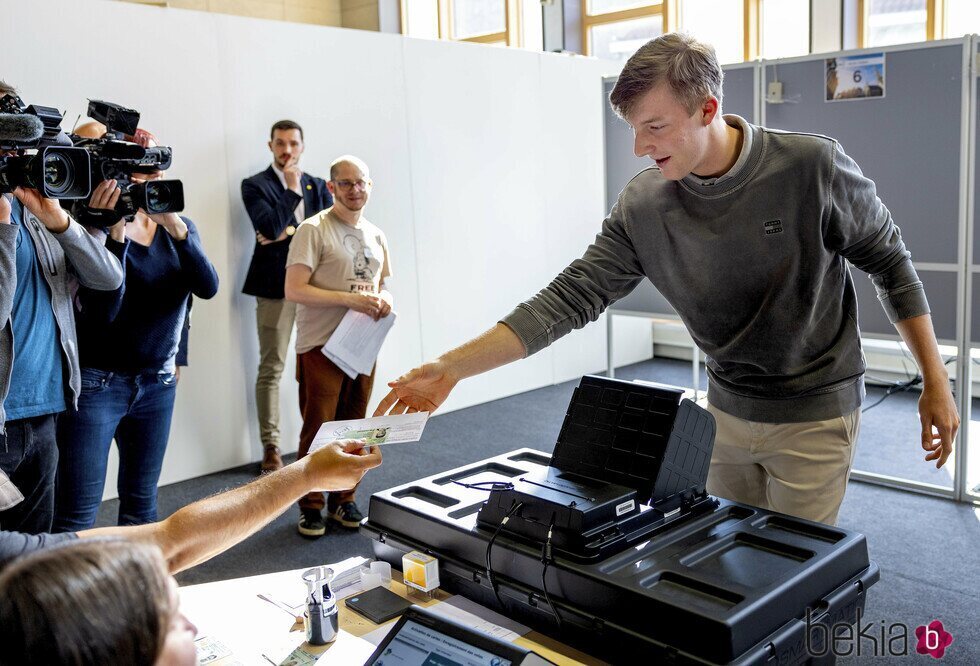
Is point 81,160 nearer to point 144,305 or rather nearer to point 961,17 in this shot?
point 144,305

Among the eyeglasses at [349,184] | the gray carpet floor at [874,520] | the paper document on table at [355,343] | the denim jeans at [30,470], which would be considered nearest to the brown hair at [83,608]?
the denim jeans at [30,470]

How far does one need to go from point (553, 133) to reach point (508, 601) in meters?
4.89

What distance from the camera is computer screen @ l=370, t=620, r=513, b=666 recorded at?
3.72 ft

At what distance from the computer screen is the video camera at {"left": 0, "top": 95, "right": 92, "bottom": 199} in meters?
1.33

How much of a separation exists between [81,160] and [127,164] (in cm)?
25

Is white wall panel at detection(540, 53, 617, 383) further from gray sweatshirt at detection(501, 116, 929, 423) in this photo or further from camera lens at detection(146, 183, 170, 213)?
gray sweatshirt at detection(501, 116, 929, 423)

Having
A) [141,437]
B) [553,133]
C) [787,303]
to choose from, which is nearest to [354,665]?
[787,303]

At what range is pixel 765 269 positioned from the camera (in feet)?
5.91

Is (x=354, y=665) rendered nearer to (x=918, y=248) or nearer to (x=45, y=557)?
(x=45, y=557)

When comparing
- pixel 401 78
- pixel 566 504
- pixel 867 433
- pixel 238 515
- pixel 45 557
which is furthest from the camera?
pixel 401 78

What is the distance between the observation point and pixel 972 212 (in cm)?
360

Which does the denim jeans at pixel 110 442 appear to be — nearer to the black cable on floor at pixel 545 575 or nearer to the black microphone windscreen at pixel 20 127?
the black microphone windscreen at pixel 20 127

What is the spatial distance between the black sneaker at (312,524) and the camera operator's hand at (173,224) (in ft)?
4.23

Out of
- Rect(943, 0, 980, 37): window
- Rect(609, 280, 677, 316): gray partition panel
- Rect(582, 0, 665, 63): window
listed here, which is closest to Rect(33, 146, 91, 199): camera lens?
Rect(609, 280, 677, 316): gray partition panel
